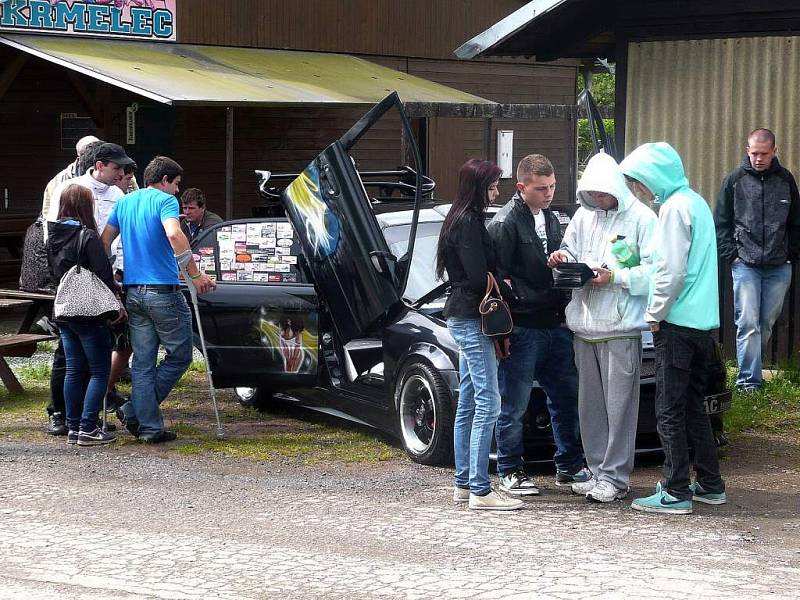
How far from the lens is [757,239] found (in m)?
9.77

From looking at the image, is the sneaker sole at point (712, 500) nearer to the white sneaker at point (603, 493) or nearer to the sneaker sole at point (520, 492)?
the white sneaker at point (603, 493)

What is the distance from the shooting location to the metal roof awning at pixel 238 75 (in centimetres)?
1462

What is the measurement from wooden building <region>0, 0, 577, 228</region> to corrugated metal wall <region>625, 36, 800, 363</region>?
509 centimetres

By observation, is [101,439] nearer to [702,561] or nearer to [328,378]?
[328,378]

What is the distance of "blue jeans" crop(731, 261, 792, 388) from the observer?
32.2 feet

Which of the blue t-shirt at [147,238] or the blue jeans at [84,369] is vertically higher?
the blue t-shirt at [147,238]

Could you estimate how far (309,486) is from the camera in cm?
734

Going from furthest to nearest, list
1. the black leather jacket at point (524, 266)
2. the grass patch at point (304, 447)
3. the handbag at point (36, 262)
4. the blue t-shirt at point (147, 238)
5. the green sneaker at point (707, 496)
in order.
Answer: the handbag at point (36, 262) < the blue t-shirt at point (147, 238) < the grass patch at point (304, 447) < the black leather jacket at point (524, 266) < the green sneaker at point (707, 496)

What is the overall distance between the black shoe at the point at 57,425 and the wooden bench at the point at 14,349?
108 cm

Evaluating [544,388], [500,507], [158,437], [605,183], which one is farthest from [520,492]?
[158,437]

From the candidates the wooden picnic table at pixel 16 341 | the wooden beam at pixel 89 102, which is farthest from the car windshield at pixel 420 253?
the wooden beam at pixel 89 102

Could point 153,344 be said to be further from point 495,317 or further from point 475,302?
point 495,317

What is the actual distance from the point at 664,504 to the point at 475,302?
1393 millimetres

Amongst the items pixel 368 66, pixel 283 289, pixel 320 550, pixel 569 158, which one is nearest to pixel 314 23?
pixel 368 66
